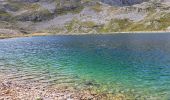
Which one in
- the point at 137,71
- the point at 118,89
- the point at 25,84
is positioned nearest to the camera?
A: the point at 118,89

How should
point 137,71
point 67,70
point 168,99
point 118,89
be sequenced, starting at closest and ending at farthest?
point 168,99
point 118,89
point 137,71
point 67,70

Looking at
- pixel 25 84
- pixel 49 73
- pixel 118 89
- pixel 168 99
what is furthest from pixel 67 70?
pixel 168 99

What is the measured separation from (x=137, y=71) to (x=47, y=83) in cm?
1993

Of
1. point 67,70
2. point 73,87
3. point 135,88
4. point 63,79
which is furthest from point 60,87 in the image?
point 67,70

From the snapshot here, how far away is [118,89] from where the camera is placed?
4547cm

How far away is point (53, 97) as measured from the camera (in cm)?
3988

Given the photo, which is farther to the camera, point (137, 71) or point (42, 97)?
point (137, 71)

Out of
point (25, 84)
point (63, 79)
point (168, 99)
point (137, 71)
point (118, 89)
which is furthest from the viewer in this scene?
point (137, 71)

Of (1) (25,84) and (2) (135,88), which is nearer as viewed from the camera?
(2) (135,88)

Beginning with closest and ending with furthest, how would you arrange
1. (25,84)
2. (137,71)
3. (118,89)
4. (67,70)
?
1. (118,89)
2. (25,84)
3. (137,71)
4. (67,70)

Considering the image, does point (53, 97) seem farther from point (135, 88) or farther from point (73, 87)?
point (135, 88)

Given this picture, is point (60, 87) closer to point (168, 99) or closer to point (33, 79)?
point (33, 79)

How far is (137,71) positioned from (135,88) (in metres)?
15.3

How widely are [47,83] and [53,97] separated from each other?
1178 centimetres
